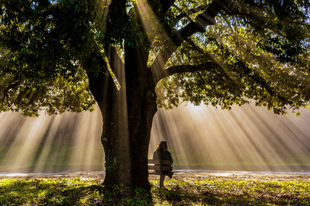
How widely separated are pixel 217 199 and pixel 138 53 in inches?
250

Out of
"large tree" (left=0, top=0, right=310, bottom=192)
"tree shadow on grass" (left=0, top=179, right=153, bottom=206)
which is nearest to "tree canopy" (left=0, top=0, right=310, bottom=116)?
"large tree" (left=0, top=0, right=310, bottom=192)

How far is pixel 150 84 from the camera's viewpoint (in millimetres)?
9617

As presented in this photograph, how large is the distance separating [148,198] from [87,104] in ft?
39.3

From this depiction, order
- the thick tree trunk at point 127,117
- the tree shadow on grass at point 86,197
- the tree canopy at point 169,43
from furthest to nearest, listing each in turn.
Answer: the thick tree trunk at point 127,117 → the tree shadow on grass at point 86,197 → the tree canopy at point 169,43

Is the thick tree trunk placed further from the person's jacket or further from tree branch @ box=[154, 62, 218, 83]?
the person's jacket

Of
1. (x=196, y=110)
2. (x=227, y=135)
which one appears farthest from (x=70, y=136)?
(x=227, y=135)

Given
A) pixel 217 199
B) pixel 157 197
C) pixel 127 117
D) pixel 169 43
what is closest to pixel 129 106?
pixel 127 117

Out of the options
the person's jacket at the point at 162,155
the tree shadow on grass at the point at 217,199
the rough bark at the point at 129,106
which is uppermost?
the rough bark at the point at 129,106

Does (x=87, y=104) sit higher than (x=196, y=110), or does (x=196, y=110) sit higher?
(x=196, y=110)

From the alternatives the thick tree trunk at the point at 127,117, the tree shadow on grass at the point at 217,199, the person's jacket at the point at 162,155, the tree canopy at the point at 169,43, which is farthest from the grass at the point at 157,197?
the tree canopy at the point at 169,43

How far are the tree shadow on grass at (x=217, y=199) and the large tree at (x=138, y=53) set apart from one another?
96 centimetres

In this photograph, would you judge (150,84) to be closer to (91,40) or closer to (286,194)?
(91,40)

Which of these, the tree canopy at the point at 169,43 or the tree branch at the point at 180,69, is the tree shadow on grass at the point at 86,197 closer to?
the tree canopy at the point at 169,43

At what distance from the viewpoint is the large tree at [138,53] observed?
6.30m
